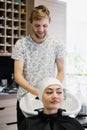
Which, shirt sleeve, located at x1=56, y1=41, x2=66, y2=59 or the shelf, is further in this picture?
the shelf

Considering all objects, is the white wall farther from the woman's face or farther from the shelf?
the woman's face

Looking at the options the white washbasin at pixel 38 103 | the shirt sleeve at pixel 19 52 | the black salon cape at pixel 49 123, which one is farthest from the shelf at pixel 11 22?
the black salon cape at pixel 49 123

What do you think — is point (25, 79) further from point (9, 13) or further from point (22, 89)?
point (9, 13)

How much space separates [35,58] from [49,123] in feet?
1.46

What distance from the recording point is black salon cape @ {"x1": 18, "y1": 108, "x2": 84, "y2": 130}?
1.39 m

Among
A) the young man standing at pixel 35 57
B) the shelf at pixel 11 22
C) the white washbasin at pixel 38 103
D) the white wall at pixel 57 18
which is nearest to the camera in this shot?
the white washbasin at pixel 38 103

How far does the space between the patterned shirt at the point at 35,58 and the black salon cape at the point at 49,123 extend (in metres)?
0.28

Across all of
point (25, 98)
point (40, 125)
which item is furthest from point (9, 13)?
point (40, 125)

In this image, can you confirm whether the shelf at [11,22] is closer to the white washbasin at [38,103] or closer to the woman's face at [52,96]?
the white washbasin at [38,103]

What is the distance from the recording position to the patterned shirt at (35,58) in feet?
5.39

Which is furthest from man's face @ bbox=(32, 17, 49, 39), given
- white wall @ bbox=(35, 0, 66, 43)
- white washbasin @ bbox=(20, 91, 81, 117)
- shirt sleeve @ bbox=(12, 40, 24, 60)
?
white wall @ bbox=(35, 0, 66, 43)

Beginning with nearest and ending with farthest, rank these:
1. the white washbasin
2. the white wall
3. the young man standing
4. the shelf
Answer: the white washbasin → the young man standing → the shelf → the white wall

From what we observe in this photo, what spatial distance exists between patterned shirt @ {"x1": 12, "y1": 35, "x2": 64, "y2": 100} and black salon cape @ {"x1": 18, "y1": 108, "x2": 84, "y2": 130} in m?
0.28

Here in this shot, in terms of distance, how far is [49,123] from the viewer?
55.2 inches
